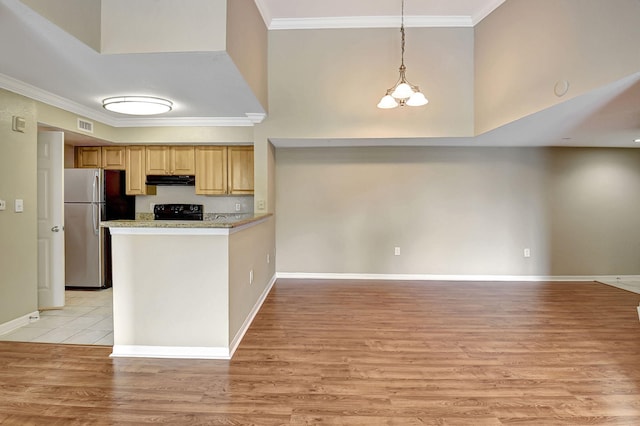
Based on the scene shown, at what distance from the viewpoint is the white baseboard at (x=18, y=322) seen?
2776 mm

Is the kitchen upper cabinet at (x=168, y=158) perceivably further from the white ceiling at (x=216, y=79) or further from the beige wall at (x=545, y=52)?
the beige wall at (x=545, y=52)

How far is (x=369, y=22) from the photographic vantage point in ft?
12.8

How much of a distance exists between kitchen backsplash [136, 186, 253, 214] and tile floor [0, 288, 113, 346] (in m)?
1.69

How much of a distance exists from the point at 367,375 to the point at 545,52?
10.7 ft

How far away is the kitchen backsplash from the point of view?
16.0 ft

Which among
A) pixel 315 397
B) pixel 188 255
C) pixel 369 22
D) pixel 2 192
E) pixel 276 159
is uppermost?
pixel 369 22

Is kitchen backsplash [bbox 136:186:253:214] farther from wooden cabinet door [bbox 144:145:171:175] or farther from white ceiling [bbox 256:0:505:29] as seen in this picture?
white ceiling [bbox 256:0:505:29]

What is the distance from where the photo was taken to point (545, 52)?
9.20ft

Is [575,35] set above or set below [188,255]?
above

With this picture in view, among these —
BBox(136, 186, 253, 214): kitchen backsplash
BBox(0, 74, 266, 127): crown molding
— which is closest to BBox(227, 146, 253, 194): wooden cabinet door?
BBox(136, 186, 253, 214): kitchen backsplash

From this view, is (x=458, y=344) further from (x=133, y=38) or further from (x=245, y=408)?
(x=133, y=38)

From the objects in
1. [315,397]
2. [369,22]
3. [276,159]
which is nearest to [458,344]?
[315,397]

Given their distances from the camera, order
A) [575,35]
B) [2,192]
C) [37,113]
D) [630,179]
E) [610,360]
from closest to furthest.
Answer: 1. [610,360]
2. [575,35]
3. [2,192]
4. [37,113]
5. [630,179]

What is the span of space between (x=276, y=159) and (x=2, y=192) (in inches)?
121
